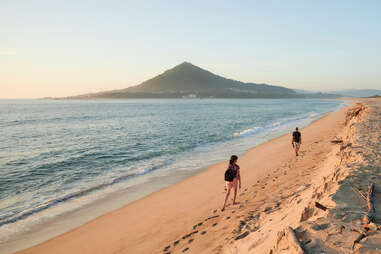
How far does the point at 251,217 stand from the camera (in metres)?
6.38

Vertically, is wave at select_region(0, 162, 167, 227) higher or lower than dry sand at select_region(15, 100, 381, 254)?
lower

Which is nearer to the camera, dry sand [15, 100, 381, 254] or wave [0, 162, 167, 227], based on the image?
dry sand [15, 100, 381, 254]

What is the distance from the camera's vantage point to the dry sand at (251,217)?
12.8ft

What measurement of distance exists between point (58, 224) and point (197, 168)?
314 inches

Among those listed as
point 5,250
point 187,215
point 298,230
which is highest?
point 298,230

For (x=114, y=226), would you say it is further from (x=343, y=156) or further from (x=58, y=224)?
(x=343, y=156)

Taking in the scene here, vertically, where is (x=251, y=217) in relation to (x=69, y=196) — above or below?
above

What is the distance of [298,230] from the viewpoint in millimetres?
3896

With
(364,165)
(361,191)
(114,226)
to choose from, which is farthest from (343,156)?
(114,226)

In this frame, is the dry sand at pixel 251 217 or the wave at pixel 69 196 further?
the wave at pixel 69 196

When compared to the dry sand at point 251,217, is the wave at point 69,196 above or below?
below

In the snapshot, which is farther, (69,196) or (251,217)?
(69,196)

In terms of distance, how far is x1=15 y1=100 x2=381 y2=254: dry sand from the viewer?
12.8 ft

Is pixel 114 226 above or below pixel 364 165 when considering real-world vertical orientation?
below
